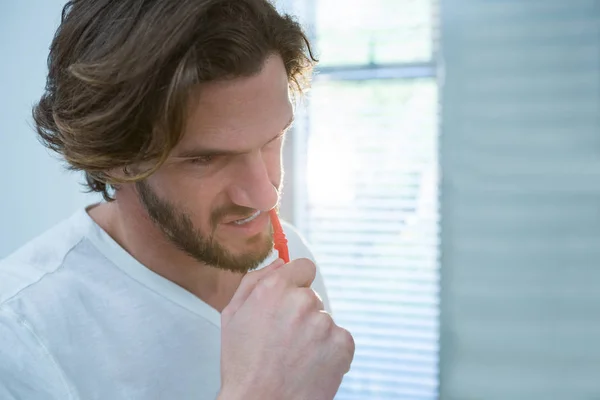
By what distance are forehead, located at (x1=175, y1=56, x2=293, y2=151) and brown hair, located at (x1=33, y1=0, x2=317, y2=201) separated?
2 cm

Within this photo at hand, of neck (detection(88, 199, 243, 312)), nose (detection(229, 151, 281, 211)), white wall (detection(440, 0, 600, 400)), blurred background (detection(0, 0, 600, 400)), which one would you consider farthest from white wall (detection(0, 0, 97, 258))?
nose (detection(229, 151, 281, 211))

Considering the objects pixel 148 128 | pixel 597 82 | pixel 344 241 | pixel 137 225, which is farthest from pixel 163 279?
pixel 597 82

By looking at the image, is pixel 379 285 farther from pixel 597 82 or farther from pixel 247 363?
pixel 247 363

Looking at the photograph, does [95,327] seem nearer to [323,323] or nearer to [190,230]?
[190,230]

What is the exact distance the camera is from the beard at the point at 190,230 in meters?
0.86

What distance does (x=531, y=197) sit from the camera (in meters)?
1.82

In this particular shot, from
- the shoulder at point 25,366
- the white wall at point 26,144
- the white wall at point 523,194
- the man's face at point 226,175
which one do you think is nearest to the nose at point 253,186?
the man's face at point 226,175

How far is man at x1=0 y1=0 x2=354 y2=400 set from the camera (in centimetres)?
74

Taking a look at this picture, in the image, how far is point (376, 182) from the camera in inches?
79.3

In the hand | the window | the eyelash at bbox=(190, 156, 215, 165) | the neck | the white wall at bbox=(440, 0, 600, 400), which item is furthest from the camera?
the window

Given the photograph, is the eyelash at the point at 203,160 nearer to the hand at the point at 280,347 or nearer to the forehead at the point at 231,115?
the forehead at the point at 231,115

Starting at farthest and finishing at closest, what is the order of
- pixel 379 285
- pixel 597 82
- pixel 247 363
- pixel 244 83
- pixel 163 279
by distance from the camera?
pixel 379 285
pixel 597 82
pixel 163 279
pixel 244 83
pixel 247 363

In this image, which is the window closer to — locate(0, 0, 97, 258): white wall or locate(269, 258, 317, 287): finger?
locate(0, 0, 97, 258): white wall

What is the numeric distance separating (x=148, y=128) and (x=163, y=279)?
25 cm
